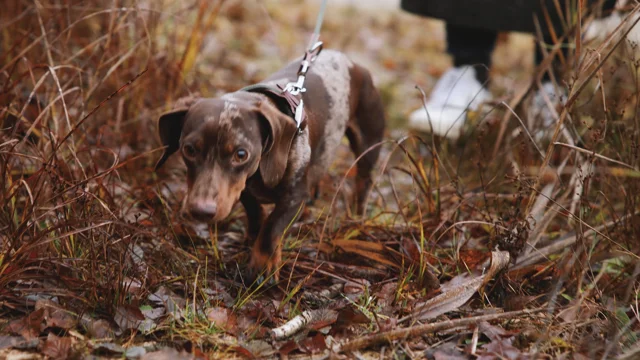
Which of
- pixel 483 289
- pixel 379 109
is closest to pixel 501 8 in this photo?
pixel 379 109

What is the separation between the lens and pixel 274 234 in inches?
106

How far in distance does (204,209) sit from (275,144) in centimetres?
43

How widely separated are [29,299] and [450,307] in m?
1.48

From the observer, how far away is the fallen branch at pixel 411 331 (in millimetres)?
2168

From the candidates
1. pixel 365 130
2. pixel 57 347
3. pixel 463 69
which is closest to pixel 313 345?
pixel 57 347

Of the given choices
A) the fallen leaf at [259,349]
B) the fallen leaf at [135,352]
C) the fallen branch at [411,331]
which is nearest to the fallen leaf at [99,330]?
the fallen leaf at [135,352]

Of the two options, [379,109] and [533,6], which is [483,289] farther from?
Result: [533,6]

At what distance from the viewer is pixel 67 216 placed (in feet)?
7.96

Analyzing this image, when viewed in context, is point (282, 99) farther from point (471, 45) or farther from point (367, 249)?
point (471, 45)

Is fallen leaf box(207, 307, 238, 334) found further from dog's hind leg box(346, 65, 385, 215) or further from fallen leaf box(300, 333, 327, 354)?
dog's hind leg box(346, 65, 385, 215)

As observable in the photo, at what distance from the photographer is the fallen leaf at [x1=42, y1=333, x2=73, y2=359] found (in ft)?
6.61

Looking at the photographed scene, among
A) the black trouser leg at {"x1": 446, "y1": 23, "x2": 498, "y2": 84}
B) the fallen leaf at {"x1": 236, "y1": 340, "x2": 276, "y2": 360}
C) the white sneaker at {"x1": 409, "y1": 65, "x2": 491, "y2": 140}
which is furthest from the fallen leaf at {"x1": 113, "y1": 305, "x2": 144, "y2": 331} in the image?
the black trouser leg at {"x1": 446, "y1": 23, "x2": 498, "y2": 84}

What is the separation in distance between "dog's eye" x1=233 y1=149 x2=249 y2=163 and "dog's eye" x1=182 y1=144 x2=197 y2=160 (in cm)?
14

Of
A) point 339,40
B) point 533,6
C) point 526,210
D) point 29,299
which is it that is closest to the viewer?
point 29,299
